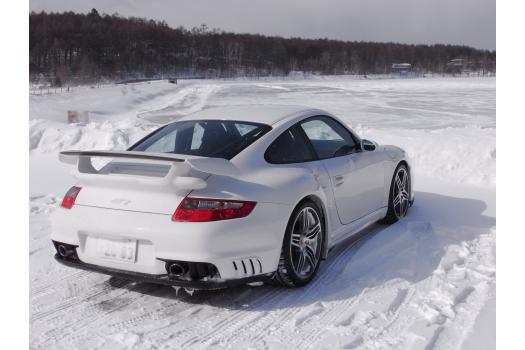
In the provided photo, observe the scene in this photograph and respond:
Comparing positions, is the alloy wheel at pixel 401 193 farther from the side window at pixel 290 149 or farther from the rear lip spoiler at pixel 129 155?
the rear lip spoiler at pixel 129 155

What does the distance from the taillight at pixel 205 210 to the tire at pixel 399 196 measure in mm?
2590

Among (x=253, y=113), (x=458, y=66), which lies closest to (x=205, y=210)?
(x=253, y=113)

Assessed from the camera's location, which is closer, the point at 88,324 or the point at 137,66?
the point at 88,324

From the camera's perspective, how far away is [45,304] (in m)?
3.42

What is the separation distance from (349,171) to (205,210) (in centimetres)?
170

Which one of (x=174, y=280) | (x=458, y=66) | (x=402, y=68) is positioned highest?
(x=402, y=68)

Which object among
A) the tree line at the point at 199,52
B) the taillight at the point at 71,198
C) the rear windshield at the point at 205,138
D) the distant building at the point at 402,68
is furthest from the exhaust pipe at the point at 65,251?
the distant building at the point at 402,68

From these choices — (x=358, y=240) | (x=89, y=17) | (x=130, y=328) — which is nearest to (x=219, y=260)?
(x=130, y=328)

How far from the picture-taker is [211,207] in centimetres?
308

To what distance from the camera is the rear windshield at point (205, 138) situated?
12.0 ft

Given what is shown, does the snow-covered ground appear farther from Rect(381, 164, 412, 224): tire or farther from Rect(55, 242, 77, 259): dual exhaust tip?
Rect(55, 242, 77, 259): dual exhaust tip

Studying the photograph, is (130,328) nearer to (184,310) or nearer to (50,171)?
(184,310)

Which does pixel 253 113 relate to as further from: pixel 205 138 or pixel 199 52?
pixel 199 52
